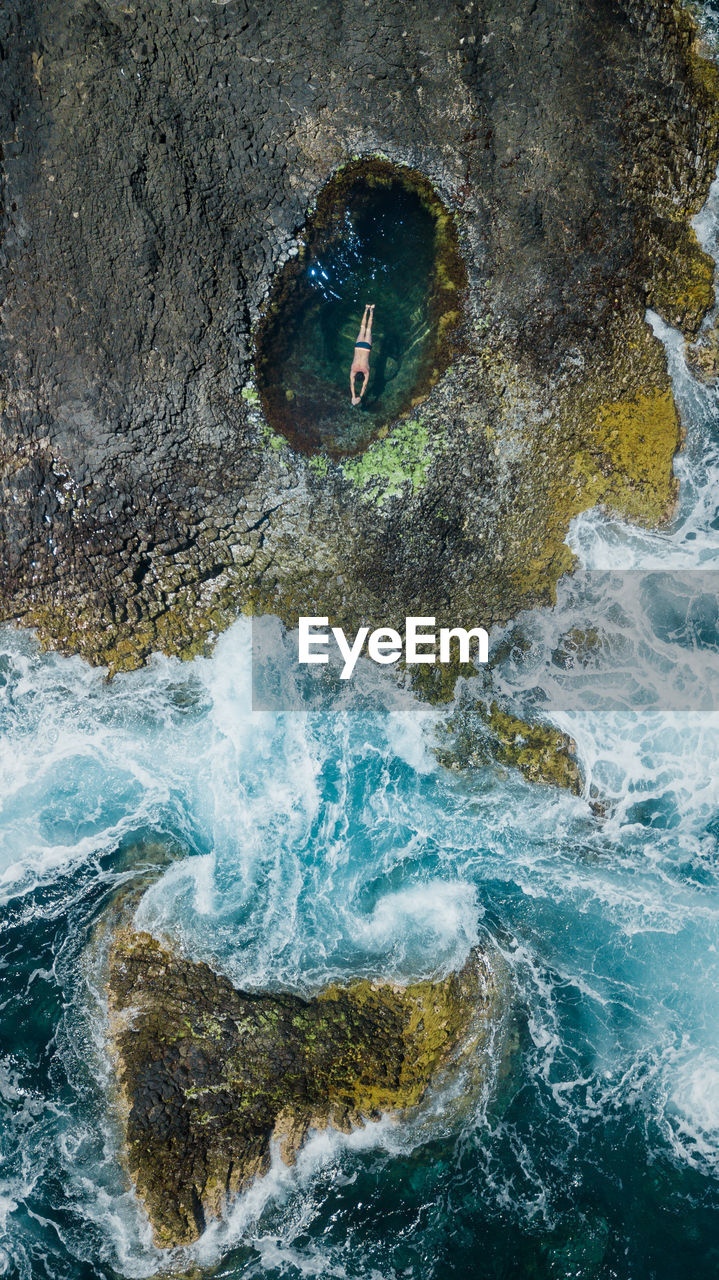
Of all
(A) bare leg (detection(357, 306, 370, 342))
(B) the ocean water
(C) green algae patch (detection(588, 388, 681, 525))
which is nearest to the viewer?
(B) the ocean water

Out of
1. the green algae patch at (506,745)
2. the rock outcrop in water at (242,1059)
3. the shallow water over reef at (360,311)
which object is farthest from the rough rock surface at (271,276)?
the rock outcrop in water at (242,1059)

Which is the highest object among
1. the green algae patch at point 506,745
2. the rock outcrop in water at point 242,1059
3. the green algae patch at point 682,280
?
the green algae patch at point 682,280

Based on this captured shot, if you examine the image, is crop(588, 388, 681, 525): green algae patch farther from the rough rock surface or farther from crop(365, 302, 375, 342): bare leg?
crop(365, 302, 375, 342): bare leg

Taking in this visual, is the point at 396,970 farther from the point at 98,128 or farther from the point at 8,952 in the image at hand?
the point at 98,128

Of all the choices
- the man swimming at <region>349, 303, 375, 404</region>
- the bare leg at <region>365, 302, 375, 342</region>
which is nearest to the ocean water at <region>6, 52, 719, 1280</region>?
the man swimming at <region>349, 303, 375, 404</region>

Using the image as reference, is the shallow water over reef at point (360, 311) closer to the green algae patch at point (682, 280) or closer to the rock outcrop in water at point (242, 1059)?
the green algae patch at point (682, 280)

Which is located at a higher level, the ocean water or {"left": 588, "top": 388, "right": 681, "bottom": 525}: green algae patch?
{"left": 588, "top": 388, "right": 681, "bottom": 525}: green algae patch
